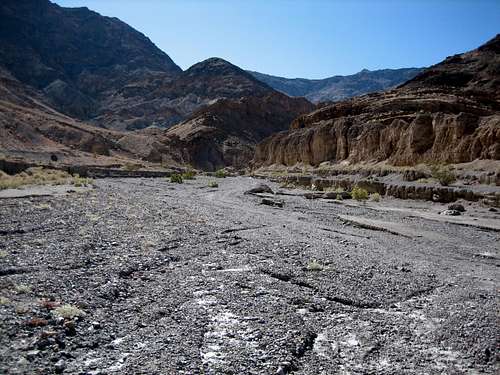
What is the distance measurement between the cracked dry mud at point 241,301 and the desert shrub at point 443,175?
14684 mm

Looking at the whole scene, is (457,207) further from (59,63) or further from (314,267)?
(59,63)

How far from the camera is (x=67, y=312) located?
26.5 feet

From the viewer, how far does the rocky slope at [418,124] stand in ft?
125

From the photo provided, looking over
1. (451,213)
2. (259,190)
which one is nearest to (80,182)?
(259,190)

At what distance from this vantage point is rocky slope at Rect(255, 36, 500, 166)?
3809 centimetres

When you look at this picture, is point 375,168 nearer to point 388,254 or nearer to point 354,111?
point 354,111

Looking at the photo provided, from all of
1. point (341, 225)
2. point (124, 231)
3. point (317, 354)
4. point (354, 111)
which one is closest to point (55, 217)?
point (124, 231)

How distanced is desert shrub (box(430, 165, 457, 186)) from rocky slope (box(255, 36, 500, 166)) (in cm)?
276

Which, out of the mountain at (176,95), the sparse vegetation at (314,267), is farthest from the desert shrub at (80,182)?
the mountain at (176,95)

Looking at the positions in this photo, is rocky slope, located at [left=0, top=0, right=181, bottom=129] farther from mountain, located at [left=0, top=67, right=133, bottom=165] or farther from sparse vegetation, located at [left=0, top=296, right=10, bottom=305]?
sparse vegetation, located at [left=0, top=296, right=10, bottom=305]

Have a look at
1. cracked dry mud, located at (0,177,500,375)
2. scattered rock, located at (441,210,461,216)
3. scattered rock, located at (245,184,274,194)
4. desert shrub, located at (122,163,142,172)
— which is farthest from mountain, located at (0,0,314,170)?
scattered rock, located at (441,210,461,216)

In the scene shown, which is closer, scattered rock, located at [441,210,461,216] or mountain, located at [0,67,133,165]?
scattered rock, located at [441,210,461,216]

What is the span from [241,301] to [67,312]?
12.2 feet

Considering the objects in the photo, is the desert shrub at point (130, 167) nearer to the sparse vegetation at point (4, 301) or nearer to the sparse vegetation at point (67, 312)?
the sparse vegetation at point (4, 301)
